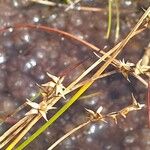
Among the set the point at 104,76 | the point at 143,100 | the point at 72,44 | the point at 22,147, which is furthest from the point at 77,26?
the point at 22,147

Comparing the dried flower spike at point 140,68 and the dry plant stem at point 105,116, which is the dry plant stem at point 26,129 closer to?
the dry plant stem at point 105,116

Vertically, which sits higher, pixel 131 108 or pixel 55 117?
pixel 55 117

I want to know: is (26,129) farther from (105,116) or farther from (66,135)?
(105,116)

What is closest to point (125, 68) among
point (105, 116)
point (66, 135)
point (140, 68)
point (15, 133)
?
point (140, 68)

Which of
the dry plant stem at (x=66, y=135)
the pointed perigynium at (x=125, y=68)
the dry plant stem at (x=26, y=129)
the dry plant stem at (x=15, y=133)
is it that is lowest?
the dry plant stem at (x=66, y=135)

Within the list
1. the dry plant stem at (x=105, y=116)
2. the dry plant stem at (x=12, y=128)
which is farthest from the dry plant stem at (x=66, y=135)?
the dry plant stem at (x=12, y=128)

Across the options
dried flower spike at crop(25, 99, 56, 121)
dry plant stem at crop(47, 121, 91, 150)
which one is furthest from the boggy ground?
dried flower spike at crop(25, 99, 56, 121)

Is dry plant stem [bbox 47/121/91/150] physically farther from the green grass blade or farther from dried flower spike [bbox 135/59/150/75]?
dried flower spike [bbox 135/59/150/75]

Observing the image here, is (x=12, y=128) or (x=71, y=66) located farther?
(x=71, y=66)
